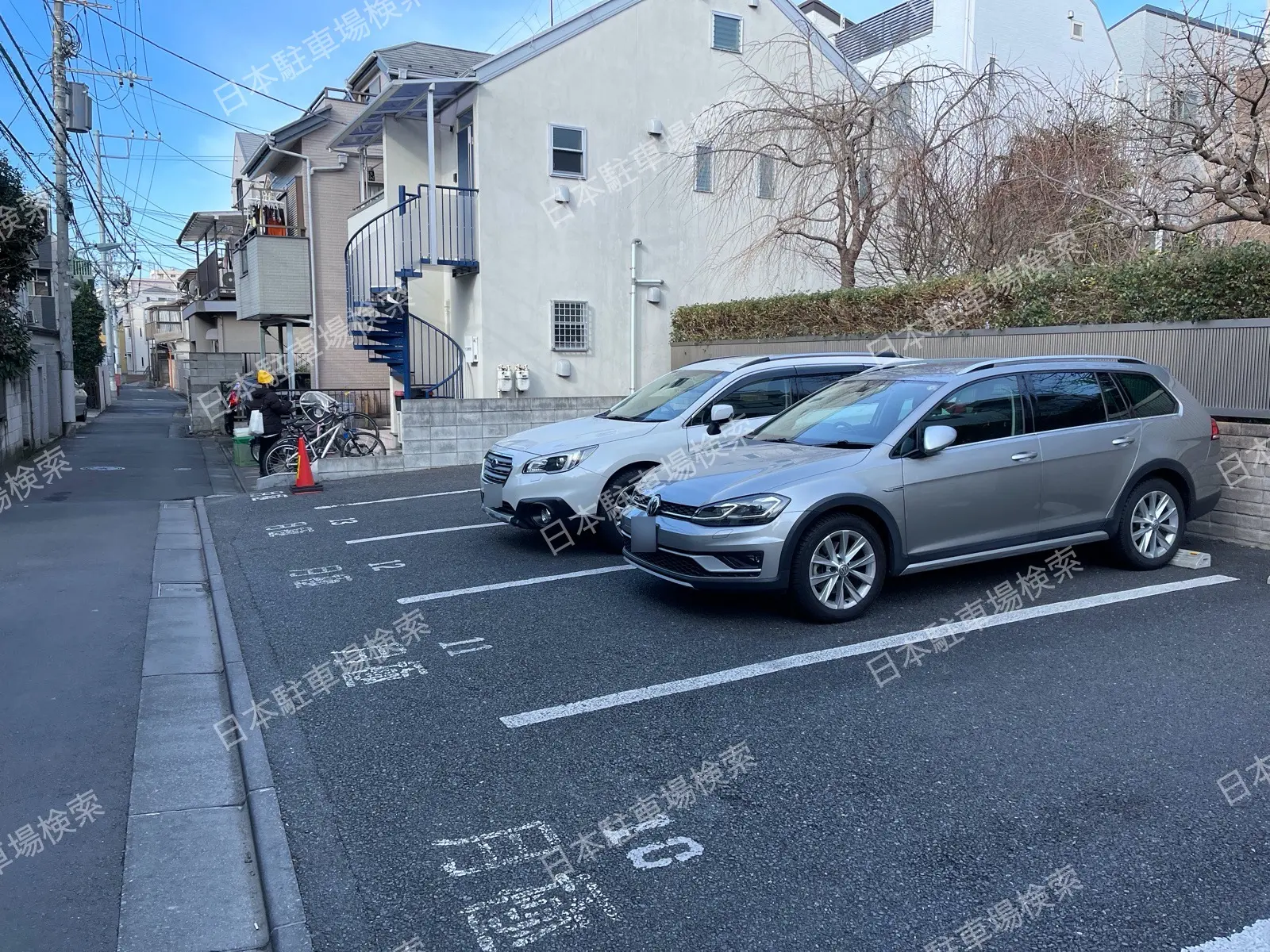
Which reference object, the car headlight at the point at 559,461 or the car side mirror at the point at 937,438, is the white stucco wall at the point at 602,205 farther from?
the car side mirror at the point at 937,438

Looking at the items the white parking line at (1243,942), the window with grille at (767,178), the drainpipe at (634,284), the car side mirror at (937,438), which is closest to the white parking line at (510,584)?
the car side mirror at (937,438)

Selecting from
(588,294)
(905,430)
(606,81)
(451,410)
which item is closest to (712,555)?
(905,430)

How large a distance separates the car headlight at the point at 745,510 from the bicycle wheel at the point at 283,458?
9232 mm

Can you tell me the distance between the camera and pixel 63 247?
21.0 meters

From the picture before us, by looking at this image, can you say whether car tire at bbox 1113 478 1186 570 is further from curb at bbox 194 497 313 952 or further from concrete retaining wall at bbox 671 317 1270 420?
curb at bbox 194 497 313 952

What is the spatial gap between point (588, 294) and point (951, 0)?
13.7 meters

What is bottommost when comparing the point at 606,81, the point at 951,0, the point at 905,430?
the point at 905,430

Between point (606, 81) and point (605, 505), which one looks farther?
point (606, 81)

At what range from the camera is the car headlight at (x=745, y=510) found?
18.4ft

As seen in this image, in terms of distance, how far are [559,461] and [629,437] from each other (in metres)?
0.63

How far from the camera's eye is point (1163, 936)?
287 centimetres

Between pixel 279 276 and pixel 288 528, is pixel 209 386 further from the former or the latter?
pixel 288 528

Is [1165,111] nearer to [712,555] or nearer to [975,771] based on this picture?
[712,555]

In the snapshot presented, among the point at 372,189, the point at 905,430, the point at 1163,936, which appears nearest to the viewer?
the point at 1163,936
